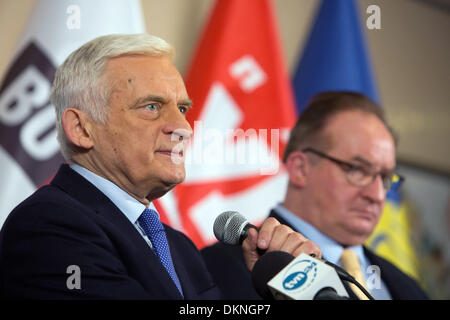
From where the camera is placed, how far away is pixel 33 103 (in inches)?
105

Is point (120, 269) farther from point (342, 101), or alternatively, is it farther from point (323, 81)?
point (323, 81)

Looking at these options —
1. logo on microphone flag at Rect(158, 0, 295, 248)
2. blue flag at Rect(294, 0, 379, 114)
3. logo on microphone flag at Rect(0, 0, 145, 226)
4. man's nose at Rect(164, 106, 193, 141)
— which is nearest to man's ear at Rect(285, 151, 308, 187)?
logo on microphone flag at Rect(158, 0, 295, 248)

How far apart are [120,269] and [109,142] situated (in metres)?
0.34

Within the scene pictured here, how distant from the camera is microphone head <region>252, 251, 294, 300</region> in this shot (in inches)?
47.5

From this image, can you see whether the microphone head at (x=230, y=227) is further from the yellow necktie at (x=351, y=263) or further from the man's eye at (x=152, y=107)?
the yellow necktie at (x=351, y=263)

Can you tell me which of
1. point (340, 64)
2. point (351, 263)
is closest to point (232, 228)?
point (351, 263)

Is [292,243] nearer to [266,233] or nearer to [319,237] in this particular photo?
Answer: [266,233]

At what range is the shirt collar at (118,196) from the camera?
1.56 m

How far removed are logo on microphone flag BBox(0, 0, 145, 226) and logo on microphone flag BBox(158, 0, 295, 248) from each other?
66 cm

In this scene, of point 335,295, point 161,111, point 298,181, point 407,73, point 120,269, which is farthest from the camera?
point 407,73

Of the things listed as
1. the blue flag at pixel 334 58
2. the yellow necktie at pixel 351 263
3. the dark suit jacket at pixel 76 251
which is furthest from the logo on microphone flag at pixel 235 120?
the dark suit jacket at pixel 76 251

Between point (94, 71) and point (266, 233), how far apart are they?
57cm

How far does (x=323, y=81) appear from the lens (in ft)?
13.2
